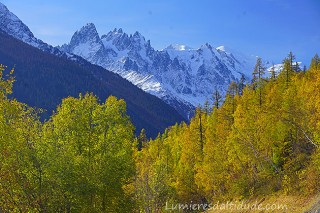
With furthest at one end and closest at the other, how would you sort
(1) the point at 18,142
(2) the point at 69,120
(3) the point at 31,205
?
(2) the point at 69,120, (3) the point at 31,205, (1) the point at 18,142

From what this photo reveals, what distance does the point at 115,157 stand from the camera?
87.3 feet

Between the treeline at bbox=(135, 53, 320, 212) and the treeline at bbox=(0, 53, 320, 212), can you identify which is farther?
the treeline at bbox=(135, 53, 320, 212)

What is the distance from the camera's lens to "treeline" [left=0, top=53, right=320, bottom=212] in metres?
20.4

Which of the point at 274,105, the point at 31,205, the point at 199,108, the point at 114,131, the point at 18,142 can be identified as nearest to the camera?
the point at 18,142

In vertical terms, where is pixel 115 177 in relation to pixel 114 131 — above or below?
below

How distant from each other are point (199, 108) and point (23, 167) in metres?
48.5

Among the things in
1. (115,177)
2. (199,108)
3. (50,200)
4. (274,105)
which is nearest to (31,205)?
(50,200)

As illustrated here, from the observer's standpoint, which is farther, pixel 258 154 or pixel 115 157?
pixel 258 154

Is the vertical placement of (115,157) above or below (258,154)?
below

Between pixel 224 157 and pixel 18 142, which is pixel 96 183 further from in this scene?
pixel 224 157

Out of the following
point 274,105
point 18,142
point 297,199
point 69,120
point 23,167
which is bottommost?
point 297,199

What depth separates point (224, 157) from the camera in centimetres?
5084

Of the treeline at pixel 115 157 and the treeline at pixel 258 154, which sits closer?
the treeline at pixel 115 157

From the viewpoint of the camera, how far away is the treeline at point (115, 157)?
20.4 m
